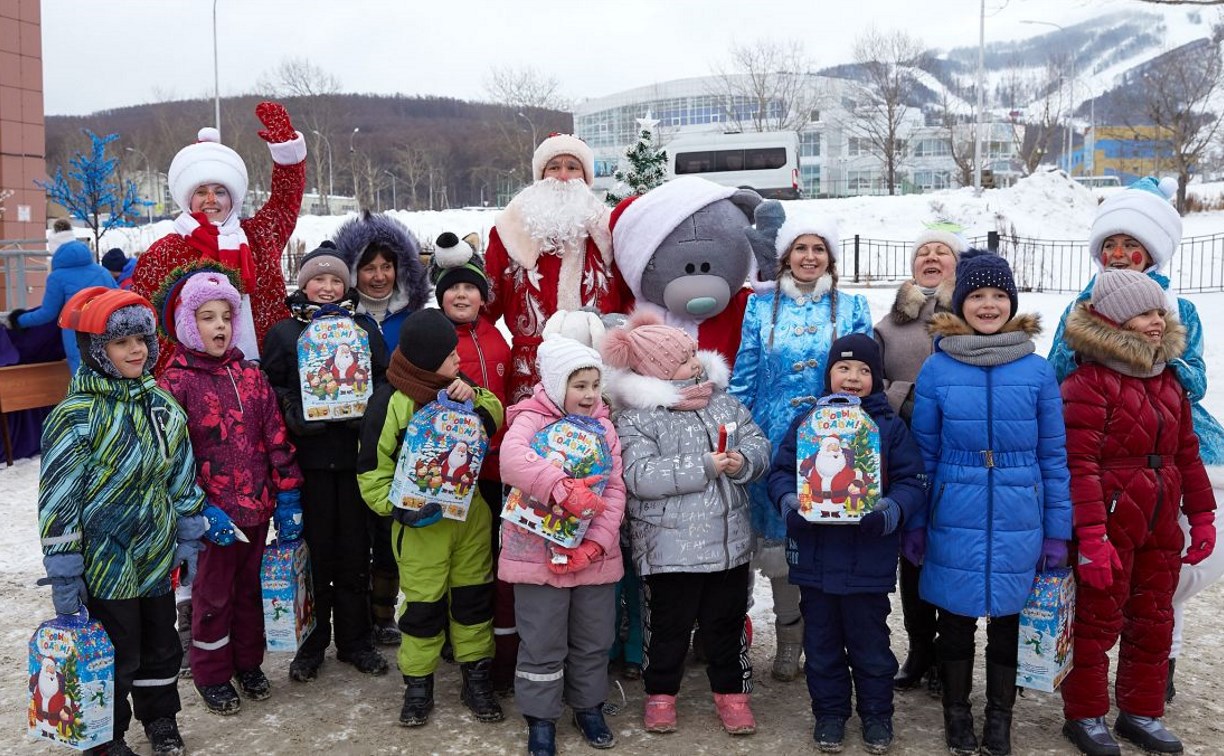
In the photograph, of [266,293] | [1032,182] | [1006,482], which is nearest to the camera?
[1006,482]

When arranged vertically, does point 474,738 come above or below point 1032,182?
below

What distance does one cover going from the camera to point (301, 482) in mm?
4027

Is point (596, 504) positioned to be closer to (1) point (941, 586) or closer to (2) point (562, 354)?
(2) point (562, 354)

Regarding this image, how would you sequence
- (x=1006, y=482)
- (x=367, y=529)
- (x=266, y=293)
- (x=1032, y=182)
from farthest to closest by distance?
(x=1032, y=182), (x=266, y=293), (x=367, y=529), (x=1006, y=482)

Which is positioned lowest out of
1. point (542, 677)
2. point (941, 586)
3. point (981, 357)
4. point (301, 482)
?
point (542, 677)

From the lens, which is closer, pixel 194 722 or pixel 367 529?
pixel 194 722

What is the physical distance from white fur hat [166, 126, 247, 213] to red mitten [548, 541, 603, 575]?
8.27ft

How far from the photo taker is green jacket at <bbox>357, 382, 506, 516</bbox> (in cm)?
369

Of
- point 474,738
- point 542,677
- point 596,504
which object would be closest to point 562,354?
point 596,504

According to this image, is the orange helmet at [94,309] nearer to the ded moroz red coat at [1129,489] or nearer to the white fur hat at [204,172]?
the white fur hat at [204,172]

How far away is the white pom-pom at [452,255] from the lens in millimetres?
4211

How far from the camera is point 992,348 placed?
3432 millimetres

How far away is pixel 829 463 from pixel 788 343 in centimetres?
80

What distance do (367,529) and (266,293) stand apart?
1.30 m
